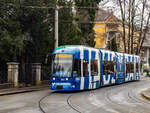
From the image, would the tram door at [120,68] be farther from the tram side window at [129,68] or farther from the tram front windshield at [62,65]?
the tram front windshield at [62,65]

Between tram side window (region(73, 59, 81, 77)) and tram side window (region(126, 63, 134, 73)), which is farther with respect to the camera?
tram side window (region(126, 63, 134, 73))

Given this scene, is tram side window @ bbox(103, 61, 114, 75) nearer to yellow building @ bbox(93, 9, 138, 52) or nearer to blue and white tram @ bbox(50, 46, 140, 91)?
blue and white tram @ bbox(50, 46, 140, 91)

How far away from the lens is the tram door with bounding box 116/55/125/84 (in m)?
24.5

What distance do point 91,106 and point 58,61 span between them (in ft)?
19.5

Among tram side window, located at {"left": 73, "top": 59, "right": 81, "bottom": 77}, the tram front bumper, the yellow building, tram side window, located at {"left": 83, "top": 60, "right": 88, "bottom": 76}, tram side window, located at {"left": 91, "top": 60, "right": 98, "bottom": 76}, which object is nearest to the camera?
the tram front bumper

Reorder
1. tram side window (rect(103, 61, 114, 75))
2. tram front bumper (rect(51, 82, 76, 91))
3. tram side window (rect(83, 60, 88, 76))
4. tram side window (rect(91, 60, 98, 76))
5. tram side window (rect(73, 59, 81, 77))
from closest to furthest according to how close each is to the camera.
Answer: tram front bumper (rect(51, 82, 76, 91)) < tram side window (rect(73, 59, 81, 77)) < tram side window (rect(83, 60, 88, 76)) < tram side window (rect(91, 60, 98, 76)) < tram side window (rect(103, 61, 114, 75))

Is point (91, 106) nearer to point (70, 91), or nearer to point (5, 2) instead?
point (70, 91)

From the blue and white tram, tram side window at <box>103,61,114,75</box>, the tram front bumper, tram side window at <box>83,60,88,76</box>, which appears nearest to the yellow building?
tram side window at <box>103,61,114,75</box>

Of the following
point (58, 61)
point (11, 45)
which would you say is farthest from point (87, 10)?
point (58, 61)

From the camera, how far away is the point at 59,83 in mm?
16812

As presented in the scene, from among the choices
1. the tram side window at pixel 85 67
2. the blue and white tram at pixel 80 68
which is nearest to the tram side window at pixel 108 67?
the blue and white tram at pixel 80 68

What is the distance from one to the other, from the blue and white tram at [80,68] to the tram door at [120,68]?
1357 mm

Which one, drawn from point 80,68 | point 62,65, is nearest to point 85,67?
point 80,68

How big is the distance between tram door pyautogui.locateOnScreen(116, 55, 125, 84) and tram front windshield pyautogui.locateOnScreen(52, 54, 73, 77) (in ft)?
28.0
